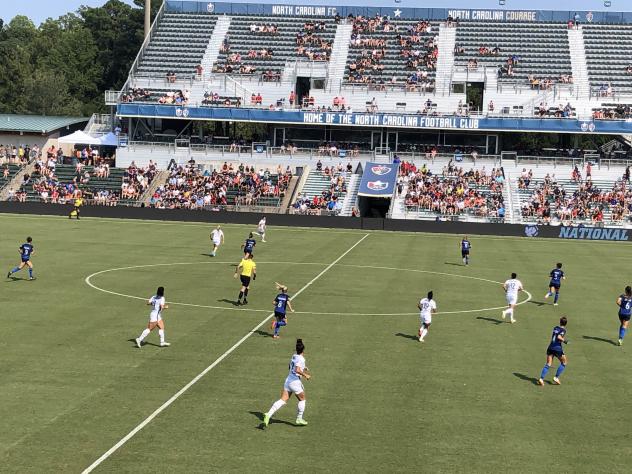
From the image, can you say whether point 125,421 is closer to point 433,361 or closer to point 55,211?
point 433,361

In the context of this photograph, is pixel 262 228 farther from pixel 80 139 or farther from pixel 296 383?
pixel 296 383

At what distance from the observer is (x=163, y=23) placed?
4117 inches

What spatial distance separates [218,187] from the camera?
8038 centimetres

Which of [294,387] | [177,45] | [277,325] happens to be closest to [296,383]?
[294,387]

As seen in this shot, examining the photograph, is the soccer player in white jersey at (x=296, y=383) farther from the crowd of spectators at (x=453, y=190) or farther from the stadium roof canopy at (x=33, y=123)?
the stadium roof canopy at (x=33, y=123)

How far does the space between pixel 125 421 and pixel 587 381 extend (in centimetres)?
1224

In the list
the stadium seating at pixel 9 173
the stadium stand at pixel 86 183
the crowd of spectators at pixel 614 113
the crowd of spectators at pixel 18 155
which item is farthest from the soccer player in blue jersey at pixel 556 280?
the crowd of spectators at pixel 18 155

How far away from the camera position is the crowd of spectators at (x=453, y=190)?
7600 centimetres

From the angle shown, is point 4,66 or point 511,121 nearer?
point 511,121

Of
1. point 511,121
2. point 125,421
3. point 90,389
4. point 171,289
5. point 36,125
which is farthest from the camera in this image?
point 36,125

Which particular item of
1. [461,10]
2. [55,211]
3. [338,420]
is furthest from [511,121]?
[338,420]

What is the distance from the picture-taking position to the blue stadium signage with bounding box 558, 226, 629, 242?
2734 inches

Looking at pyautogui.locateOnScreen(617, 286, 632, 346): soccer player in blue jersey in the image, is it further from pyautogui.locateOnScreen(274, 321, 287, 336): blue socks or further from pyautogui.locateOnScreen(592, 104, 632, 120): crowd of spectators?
pyautogui.locateOnScreen(592, 104, 632, 120): crowd of spectators

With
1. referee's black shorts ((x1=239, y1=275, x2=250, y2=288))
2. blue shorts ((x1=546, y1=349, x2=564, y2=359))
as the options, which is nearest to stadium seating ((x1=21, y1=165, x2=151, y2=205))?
referee's black shorts ((x1=239, y1=275, x2=250, y2=288))
